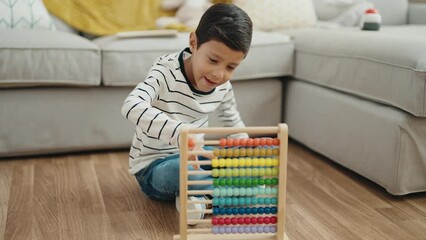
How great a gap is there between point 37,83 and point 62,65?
10 cm

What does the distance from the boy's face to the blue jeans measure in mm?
227

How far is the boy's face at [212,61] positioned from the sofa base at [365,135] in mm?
546

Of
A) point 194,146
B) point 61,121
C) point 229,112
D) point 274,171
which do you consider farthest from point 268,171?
point 61,121

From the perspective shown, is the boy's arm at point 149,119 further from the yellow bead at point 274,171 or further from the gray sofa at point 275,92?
the gray sofa at point 275,92

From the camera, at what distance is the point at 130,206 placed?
1.42 m

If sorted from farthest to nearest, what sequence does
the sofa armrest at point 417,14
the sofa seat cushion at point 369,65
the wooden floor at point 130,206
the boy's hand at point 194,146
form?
the sofa armrest at point 417,14, the sofa seat cushion at point 369,65, the wooden floor at point 130,206, the boy's hand at point 194,146

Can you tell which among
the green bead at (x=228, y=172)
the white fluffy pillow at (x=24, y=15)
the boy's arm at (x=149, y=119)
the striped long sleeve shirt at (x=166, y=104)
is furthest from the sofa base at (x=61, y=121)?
the green bead at (x=228, y=172)

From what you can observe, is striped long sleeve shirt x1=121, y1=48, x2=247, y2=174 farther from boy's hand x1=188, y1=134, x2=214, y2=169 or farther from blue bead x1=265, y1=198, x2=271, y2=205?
blue bead x1=265, y1=198, x2=271, y2=205

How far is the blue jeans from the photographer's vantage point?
1326 mm

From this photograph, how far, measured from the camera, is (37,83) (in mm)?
1751

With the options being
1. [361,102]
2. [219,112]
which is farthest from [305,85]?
[219,112]

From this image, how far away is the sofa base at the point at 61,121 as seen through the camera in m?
1.77

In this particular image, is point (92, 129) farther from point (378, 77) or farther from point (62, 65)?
point (378, 77)

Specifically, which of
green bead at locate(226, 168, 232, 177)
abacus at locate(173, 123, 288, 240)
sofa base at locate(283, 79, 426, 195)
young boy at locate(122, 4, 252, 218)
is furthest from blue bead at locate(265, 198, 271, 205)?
sofa base at locate(283, 79, 426, 195)
